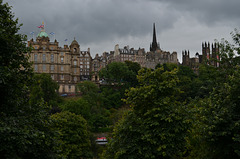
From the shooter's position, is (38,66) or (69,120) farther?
(38,66)

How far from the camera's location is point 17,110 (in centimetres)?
1442

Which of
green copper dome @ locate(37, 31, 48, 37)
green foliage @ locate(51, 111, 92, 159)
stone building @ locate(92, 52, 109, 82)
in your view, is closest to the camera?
green foliage @ locate(51, 111, 92, 159)

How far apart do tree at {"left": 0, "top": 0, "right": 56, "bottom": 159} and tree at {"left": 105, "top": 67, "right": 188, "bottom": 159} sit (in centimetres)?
736

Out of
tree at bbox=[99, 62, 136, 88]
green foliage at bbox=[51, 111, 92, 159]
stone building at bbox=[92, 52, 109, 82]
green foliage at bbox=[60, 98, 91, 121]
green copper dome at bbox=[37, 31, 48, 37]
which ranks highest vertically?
green copper dome at bbox=[37, 31, 48, 37]

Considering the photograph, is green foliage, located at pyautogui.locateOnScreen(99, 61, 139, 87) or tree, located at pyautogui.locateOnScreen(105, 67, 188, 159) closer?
tree, located at pyautogui.locateOnScreen(105, 67, 188, 159)

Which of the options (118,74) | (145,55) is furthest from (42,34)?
(145,55)

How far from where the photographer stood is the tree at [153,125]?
64.6 ft

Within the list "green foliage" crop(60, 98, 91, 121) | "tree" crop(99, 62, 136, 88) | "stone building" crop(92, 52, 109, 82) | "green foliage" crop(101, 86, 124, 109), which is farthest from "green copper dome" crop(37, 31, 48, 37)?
"stone building" crop(92, 52, 109, 82)

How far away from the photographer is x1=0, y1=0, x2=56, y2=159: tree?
39.5 feet

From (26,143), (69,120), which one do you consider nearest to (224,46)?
(26,143)

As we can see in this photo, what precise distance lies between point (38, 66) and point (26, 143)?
225 feet

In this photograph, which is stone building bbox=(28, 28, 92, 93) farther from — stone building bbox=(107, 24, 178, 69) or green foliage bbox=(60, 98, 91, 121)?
stone building bbox=(107, 24, 178, 69)

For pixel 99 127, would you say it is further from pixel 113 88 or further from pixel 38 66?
pixel 38 66

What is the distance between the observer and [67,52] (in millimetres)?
81188
